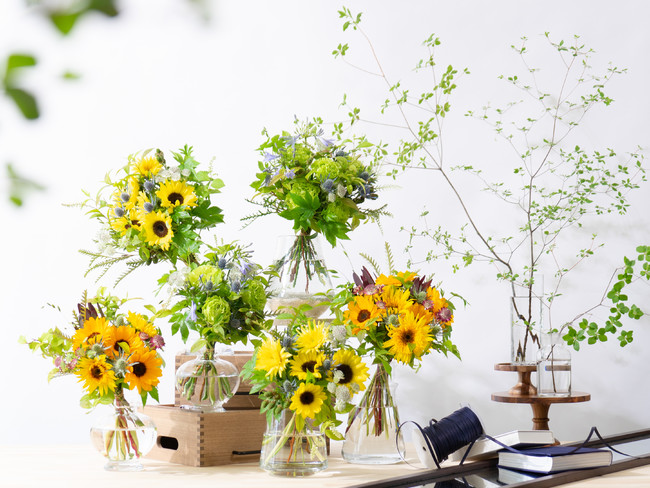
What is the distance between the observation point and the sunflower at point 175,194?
4.90 feet

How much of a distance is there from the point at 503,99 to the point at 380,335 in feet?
3.36

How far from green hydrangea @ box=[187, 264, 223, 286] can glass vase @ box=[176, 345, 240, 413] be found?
5.3 inches

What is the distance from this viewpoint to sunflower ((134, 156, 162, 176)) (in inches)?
59.7

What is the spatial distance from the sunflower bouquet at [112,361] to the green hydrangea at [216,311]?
100 millimetres

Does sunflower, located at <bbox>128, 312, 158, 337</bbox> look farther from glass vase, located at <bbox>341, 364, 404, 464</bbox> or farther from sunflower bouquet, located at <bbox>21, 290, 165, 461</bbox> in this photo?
glass vase, located at <bbox>341, 364, 404, 464</bbox>

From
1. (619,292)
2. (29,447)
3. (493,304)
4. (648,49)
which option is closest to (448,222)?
(493,304)

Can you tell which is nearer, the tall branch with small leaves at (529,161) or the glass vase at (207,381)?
the glass vase at (207,381)

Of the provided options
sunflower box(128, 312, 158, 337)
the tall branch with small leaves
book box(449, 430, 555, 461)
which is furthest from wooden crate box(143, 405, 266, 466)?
the tall branch with small leaves

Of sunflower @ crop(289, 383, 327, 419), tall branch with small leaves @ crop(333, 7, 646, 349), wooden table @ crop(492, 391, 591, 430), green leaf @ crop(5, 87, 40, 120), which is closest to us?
green leaf @ crop(5, 87, 40, 120)

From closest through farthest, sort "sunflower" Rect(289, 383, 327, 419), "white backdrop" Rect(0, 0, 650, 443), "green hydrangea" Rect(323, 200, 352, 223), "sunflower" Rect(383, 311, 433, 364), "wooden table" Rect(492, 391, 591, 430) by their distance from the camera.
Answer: "sunflower" Rect(289, 383, 327, 419)
"sunflower" Rect(383, 311, 433, 364)
"green hydrangea" Rect(323, 200, 352, 223)
"wooden table" Rect(492, 391, 591, 430)
"white backdrop" Rect(0, 0, 650, 443)

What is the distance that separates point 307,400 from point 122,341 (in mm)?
350

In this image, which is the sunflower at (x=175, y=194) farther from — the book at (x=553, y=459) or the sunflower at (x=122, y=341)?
the book at (x=553, y=459)

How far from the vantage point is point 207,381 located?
1.50 m

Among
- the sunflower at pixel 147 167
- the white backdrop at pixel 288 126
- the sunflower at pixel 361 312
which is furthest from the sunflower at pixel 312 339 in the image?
the white backdrop at pixel 288 126
